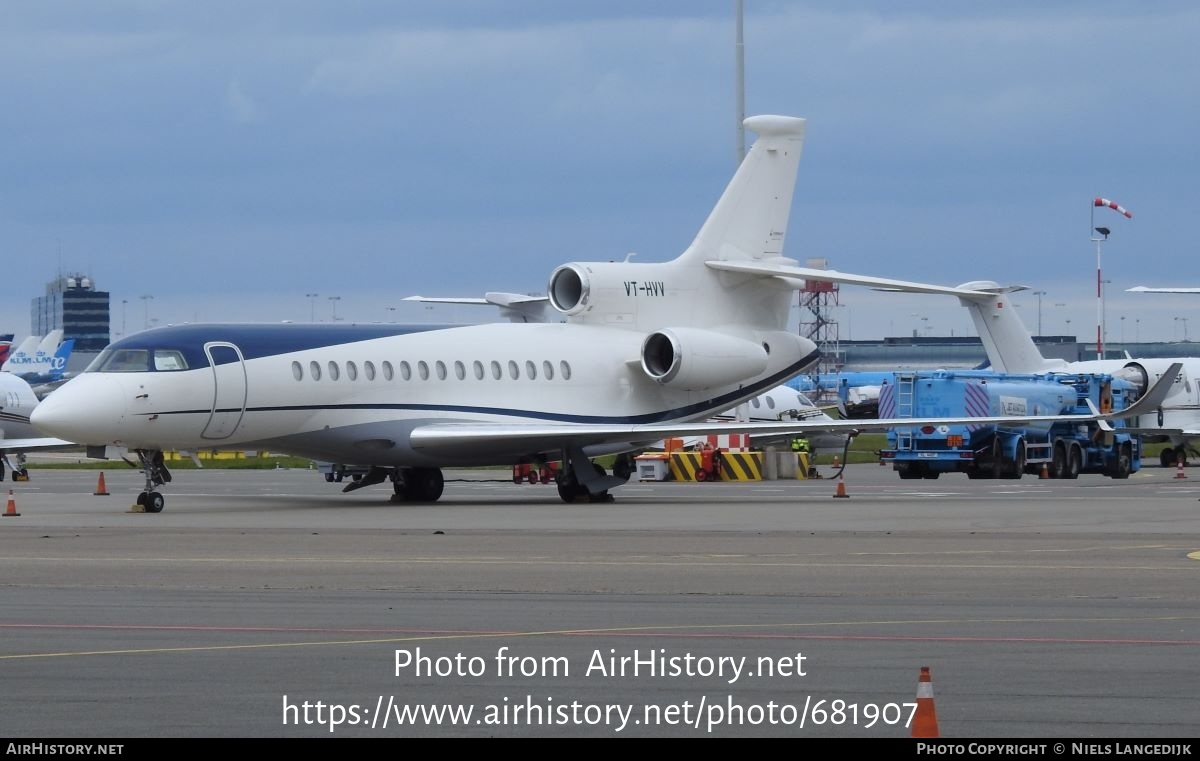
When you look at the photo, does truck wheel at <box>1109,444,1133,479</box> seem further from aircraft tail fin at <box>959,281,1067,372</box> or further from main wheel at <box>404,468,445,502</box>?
main wheel at <box>404,468,445,502</box>

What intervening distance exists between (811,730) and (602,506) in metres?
24.2

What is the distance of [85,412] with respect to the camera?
95.8 feet

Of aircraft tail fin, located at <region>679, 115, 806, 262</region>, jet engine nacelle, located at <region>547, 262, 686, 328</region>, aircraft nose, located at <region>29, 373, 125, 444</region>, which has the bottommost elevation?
aircraft nose, located at <region>29, 373, 125, 444</region>

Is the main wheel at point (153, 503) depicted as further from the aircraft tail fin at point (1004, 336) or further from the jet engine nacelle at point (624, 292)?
the aircraft tail fin at point (1004, 336)

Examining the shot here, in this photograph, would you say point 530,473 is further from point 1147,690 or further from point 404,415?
point 1147,690

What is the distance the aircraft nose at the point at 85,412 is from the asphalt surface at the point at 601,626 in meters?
1.82

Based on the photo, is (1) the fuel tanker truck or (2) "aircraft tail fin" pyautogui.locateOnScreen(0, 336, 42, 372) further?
(2) "aircraft tail fin" pyautogui.locateOnScreen(0, 336, 42, 372)

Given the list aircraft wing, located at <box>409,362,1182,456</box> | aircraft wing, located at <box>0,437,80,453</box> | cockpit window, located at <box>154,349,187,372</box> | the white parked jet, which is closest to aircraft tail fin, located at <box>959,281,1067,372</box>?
the white parked jet

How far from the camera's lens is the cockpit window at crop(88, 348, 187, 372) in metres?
30.1

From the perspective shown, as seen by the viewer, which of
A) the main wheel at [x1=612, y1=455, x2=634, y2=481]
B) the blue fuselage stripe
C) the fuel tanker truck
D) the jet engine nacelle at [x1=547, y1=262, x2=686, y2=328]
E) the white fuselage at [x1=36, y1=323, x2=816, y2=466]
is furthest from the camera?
the fuel tanker truck

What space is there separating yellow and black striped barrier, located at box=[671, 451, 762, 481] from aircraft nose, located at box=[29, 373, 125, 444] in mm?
21043

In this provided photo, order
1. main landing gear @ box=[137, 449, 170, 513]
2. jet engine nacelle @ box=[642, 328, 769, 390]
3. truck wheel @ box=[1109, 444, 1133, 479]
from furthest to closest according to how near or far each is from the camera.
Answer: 1. truck wheel @ box=[1109, 444, 1133, 479]
2. jet engine nacelle @ box=[642, 328, 769, 390]
3. main landing gear @ box=[137, 449, 170, 513]

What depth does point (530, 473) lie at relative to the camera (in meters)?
46.4

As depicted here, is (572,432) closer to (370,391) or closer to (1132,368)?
(370,391)
